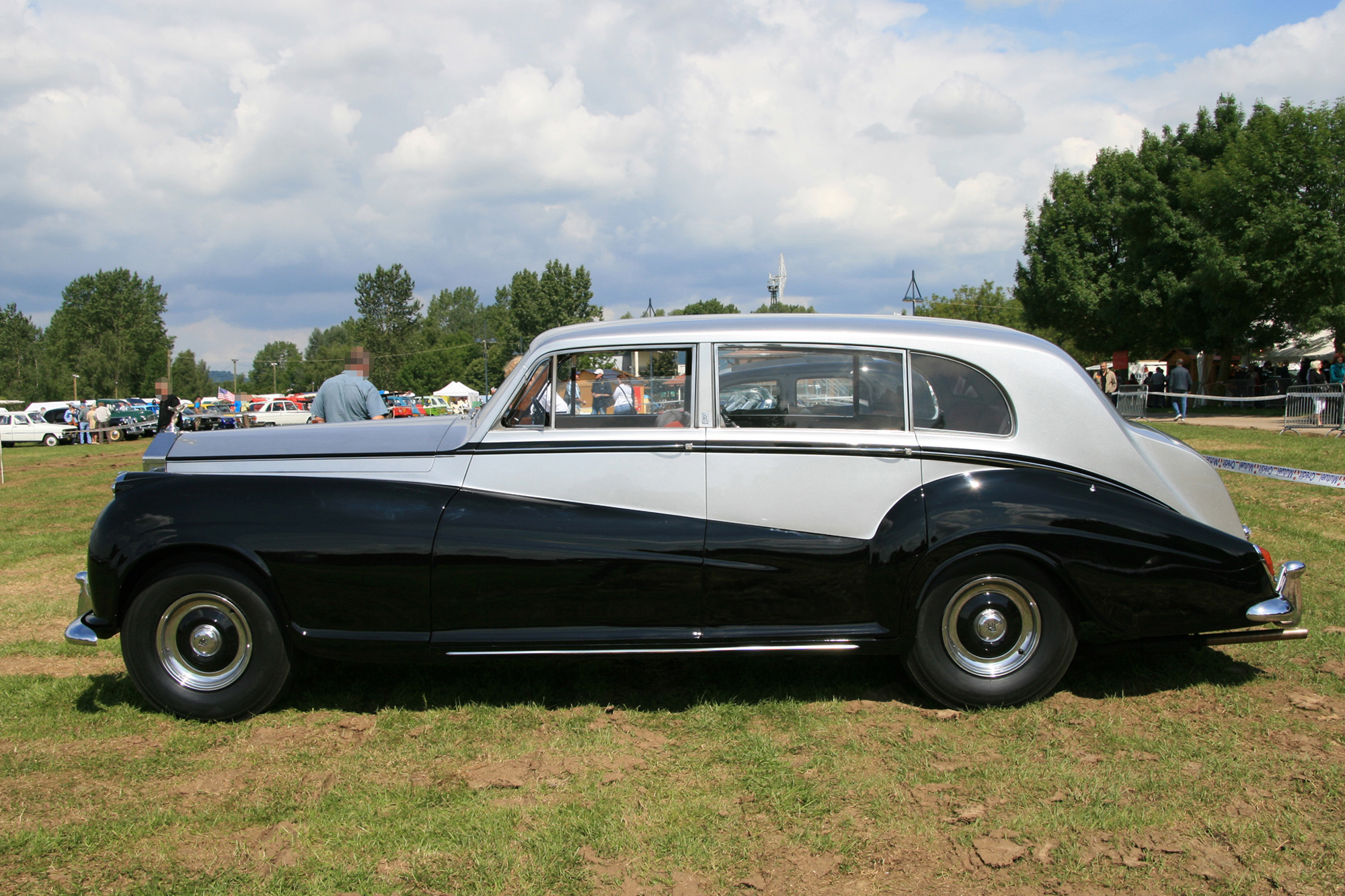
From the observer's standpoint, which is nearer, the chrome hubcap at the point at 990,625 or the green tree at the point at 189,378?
the chrome hubcap at the point at 990,625

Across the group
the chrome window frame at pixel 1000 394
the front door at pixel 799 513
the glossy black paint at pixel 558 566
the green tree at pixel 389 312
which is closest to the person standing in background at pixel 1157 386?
A: the chrome window frame at pixel 1000 394

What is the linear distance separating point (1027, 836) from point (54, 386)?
344ft

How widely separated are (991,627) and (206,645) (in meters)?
3.73

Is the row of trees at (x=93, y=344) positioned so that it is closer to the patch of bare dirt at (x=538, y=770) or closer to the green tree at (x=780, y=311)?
the green tree at (x=780, y=311)

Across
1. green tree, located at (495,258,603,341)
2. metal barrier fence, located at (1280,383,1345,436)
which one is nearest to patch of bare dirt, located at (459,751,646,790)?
metal barrier fence, located at (1280,383,1345,436)

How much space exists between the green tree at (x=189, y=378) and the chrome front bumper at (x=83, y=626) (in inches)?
3926

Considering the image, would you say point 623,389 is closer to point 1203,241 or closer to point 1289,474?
point 1289,474

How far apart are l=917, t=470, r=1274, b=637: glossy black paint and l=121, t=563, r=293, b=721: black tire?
3.10 m

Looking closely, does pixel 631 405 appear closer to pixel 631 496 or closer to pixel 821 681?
pixel 631 496

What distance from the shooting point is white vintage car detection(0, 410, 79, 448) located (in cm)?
3266

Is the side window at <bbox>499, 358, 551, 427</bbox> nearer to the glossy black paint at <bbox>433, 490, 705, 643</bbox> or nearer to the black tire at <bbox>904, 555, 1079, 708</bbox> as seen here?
the glossy black paint at <bbox>433, 490, 705, 643</bbox>

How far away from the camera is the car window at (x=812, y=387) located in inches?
163

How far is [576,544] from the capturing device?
3.94m

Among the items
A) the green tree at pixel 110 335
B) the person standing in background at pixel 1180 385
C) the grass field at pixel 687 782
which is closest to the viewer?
the grass field at pixel 687 782
